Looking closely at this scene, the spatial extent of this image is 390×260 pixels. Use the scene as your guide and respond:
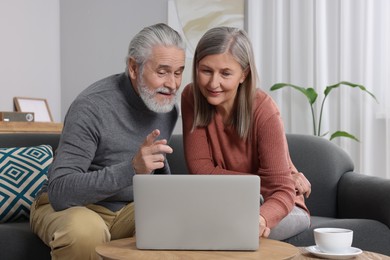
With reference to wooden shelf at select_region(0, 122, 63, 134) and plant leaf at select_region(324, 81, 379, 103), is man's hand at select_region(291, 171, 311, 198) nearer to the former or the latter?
wooden shelf at select_region(0, 122, 63, 134)

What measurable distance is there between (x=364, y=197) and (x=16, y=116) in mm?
1877

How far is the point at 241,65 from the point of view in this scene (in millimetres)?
2248

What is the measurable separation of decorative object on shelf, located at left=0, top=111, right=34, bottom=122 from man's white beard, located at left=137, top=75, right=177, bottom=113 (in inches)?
57.7

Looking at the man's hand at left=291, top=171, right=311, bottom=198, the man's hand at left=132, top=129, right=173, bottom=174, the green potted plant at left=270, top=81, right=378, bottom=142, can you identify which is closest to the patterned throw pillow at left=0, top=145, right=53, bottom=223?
the man's hand at left=132, top=129, right=173, bottom=174

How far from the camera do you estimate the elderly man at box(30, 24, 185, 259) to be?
2027 millimetres

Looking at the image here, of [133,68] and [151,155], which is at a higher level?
[133,68]

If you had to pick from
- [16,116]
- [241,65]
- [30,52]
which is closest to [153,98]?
[241,65]

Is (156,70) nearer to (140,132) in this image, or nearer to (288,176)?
(140,132)

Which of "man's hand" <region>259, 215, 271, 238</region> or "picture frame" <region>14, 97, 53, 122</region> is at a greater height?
"picture frame" <region>14, 97, 53, 122</region>

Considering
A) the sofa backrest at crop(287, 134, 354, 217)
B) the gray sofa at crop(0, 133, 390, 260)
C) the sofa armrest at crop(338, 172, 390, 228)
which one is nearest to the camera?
the gray sofa at crop(0, 133, 390, 260)

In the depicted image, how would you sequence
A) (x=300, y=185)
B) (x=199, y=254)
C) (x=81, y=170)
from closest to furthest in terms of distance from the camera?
(x=199, y=254), (x=81, y=170), (x=300, y=185)

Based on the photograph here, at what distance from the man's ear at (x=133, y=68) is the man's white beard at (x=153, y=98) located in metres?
0.05

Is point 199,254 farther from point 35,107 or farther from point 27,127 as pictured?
point 35,107

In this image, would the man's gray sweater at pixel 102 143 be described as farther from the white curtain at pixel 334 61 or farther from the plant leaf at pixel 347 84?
the white curtain at pixel 334 61
